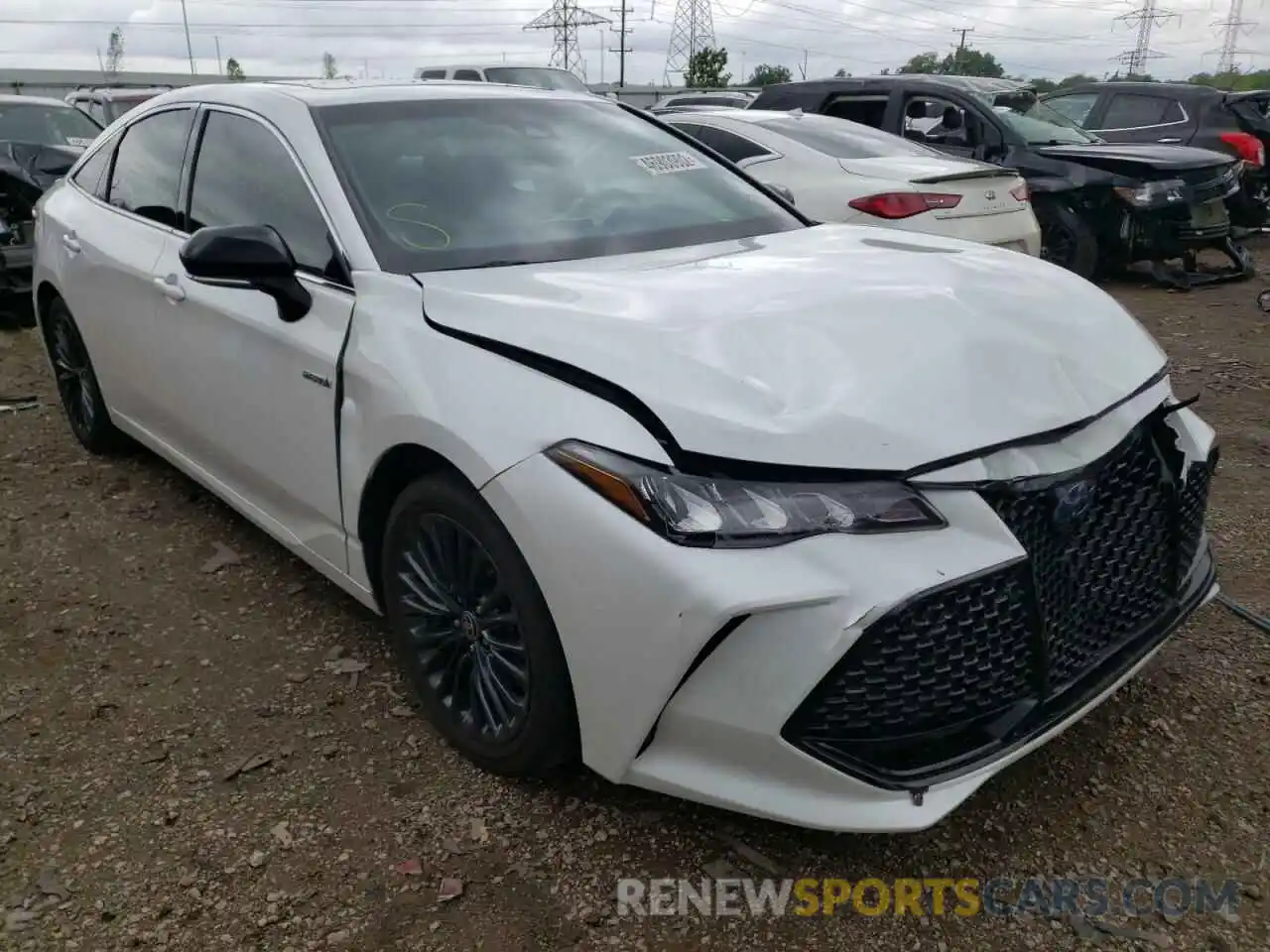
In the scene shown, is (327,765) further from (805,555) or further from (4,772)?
(805,555)

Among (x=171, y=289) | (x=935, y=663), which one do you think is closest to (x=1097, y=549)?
(x=935, y=663)

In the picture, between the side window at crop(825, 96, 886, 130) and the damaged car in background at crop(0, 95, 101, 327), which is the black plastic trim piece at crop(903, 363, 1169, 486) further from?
the side window at crop(825, 96, 886, 130)

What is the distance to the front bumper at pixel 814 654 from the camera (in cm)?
187

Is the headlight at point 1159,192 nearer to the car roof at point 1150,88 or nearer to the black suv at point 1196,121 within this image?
the black suv at point 1196,121

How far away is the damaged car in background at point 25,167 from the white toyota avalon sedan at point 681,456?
4158 millimetres

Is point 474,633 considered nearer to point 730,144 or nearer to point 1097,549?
point 1097,549

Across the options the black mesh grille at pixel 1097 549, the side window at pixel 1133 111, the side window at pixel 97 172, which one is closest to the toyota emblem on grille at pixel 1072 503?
the black mesh grille at pixel 1097 549

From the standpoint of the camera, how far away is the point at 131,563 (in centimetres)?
378

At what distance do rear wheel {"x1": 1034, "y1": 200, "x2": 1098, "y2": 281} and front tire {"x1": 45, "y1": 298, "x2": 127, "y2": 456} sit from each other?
22.5 ft

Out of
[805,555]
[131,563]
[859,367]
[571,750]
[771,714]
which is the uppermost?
[859,367]

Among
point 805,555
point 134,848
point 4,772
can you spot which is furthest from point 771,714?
point 4,772

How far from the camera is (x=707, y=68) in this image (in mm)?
50031

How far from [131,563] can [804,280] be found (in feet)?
8.63

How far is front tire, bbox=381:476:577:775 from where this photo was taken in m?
2.20
